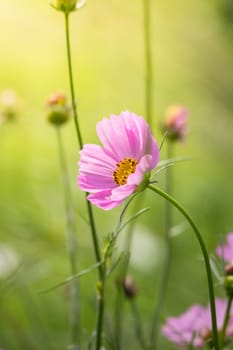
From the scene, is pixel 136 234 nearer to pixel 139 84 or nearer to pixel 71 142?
pixel 71 142

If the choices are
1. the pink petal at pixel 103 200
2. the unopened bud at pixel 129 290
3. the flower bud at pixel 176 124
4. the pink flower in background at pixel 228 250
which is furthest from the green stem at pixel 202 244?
the flower bud at pixel 176 124

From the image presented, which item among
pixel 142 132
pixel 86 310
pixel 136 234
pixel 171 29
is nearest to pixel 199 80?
pixel 171 29

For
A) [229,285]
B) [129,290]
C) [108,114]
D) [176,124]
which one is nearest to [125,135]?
[229,285]

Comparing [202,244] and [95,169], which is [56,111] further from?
[202,244]

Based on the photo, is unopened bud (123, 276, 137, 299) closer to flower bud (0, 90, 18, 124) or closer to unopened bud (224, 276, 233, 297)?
unopened bud (224, 276, 233, 297)

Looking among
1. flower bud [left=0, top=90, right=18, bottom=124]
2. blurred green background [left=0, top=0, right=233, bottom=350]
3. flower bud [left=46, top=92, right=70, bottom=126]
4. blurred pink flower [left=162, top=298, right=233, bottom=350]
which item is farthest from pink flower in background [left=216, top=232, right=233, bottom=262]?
blurred green background [left=0, top=0, right=233, bottom=350]

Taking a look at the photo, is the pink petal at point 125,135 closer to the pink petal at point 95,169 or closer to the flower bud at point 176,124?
the pink petal at point 95,169
